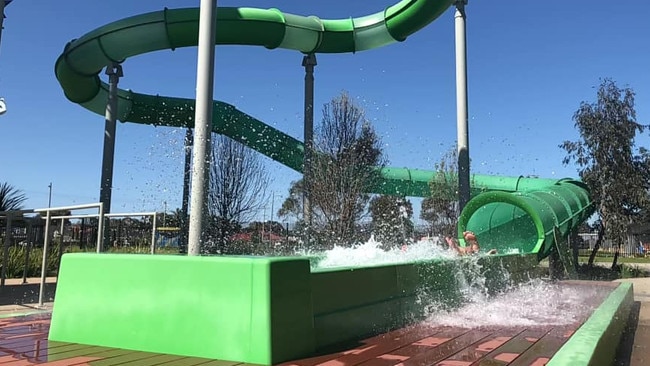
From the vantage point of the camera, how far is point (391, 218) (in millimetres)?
27438

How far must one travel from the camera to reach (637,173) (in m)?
19.9

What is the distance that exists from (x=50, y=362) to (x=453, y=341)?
311cm

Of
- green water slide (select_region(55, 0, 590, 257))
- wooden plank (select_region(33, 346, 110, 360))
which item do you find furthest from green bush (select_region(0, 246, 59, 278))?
wooden plank (select_region(33, 346, 110, 360))

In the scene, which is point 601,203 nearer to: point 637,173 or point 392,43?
point 637,173

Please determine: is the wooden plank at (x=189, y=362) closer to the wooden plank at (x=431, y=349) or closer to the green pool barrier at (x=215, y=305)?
the green pool barrier at (x=215, y=305)

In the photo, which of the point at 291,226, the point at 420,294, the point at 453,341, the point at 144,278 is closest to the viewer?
the point at 144,278

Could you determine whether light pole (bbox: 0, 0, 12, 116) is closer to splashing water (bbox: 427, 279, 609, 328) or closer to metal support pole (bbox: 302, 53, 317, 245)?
metal support pole (bbox: 302, 53, 317, 245)

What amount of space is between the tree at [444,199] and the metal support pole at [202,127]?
14.5 metres

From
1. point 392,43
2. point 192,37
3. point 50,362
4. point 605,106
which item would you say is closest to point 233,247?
point 192,37

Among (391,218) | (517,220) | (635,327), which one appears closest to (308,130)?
(517,220)

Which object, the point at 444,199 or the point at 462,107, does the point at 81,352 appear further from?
the point at 444,199

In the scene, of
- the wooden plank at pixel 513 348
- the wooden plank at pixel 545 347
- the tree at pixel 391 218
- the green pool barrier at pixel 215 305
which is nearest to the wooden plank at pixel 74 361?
the green pool barrier at pixel 215 305

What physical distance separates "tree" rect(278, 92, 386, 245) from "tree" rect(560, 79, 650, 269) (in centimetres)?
817

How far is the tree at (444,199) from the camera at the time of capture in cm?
2217
